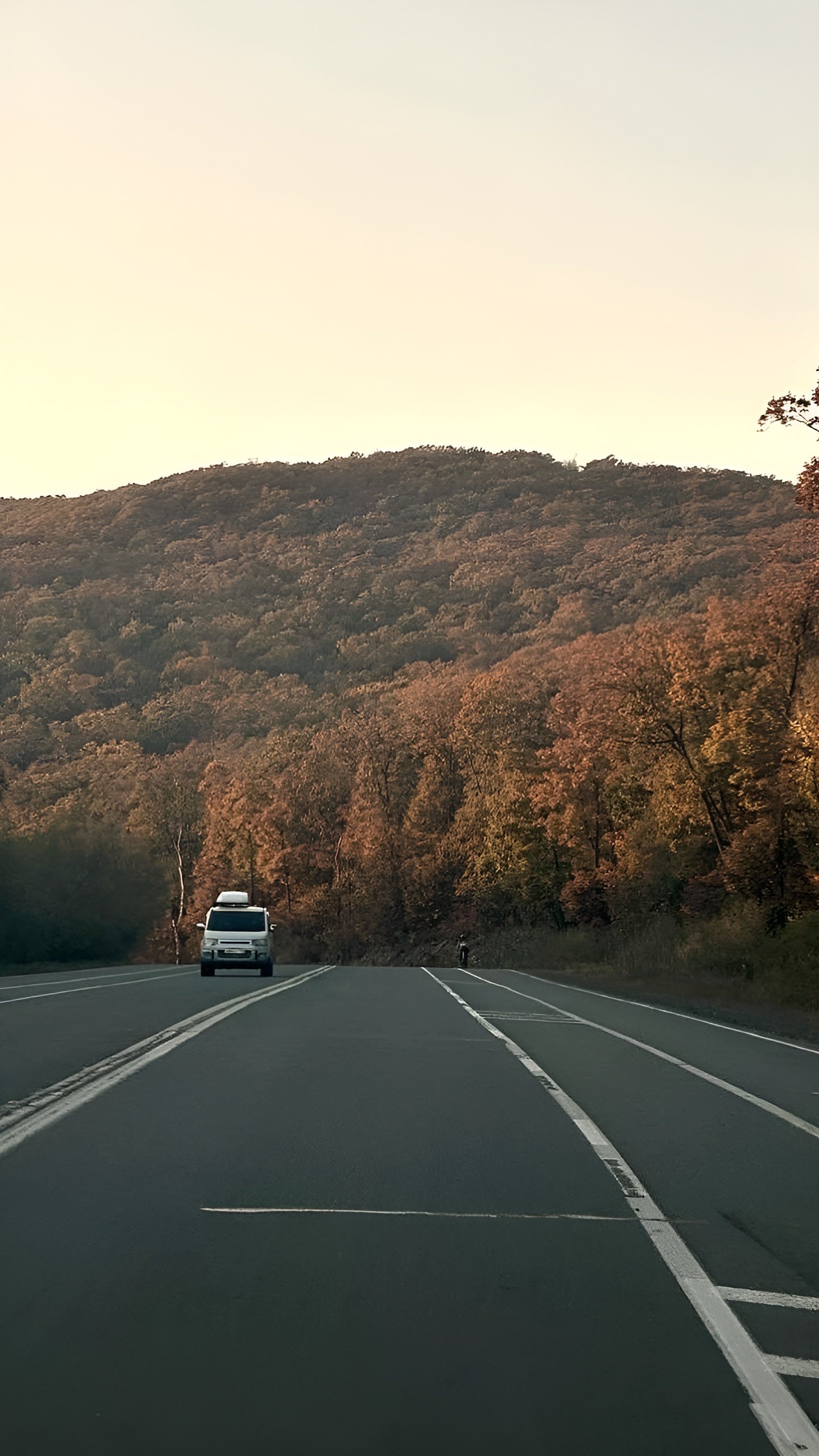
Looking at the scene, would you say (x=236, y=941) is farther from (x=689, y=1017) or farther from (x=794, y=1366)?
(x=794, y=1366)

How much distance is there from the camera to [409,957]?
90.9 metres

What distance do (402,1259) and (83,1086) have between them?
20.6 ft

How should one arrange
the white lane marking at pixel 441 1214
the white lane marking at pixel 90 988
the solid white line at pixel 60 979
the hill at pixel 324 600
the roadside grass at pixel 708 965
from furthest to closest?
the hill at pixel 324 600 < the solid white line at pixel 60 979 < the roadside grass at pixel 708 965 < the white lane marking at pixel 90 988 < the white lane marking at pixel 441 1214

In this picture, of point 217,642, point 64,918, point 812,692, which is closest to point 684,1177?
point 812,692

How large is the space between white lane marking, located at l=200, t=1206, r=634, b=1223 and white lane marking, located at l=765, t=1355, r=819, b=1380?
2.29 metres

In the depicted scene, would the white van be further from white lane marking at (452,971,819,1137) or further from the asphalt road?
the asphalt road

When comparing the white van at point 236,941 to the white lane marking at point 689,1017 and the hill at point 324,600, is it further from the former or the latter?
the hill at point 324,600

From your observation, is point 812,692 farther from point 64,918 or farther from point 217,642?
point 217,642

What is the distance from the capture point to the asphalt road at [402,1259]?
15.6 feet

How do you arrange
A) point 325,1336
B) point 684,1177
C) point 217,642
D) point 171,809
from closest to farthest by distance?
1. point 325,1336
2. point 684,1177
3. point 171,809
4. point 217,642

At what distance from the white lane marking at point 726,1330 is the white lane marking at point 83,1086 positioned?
3963mm

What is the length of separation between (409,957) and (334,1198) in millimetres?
83707

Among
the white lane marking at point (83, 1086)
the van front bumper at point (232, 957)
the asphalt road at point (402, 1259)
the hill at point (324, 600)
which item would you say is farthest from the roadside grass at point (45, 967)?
the hill at point (324, 600)

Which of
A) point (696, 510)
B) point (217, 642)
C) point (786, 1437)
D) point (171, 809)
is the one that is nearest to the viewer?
point (786, 1437)
